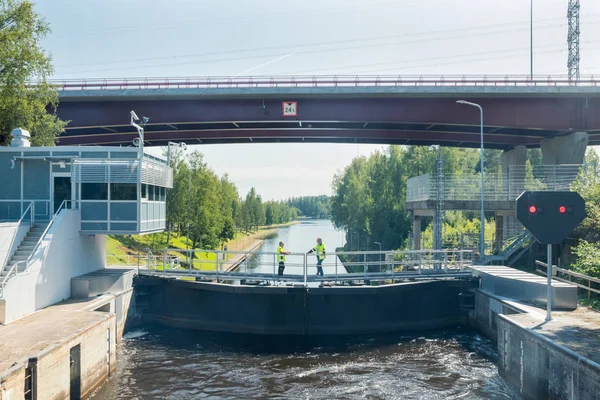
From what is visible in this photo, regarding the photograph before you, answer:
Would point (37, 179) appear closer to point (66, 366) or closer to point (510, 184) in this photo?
point (66, 366)

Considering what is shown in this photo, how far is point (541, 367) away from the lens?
12258 mm

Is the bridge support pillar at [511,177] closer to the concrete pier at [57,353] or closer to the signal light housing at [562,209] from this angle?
the signal light housing at [562,209]

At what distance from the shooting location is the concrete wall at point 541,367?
10.3 metres

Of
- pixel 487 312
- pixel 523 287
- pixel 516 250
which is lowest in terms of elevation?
pixel 487 312

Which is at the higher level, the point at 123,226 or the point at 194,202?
the point at 194,202

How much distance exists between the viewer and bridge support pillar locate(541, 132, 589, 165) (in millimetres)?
28891

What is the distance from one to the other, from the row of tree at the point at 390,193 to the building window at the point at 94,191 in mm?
32529

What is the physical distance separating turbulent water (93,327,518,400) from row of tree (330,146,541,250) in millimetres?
29452

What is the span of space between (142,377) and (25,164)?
378 inches

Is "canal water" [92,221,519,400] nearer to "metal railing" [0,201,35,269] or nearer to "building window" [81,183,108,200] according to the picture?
"metal railing" [0,201,35,269]

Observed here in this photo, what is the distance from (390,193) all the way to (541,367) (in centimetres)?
4934

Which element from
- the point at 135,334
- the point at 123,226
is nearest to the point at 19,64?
the point at 123,226

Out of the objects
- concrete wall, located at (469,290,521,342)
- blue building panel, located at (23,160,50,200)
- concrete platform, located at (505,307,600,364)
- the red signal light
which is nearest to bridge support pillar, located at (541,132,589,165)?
concrete wall, located at (469,290,521,342)

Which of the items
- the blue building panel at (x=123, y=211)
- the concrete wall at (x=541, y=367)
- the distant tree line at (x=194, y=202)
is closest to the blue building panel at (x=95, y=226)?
the blue building panel at (x=123, y=211)
